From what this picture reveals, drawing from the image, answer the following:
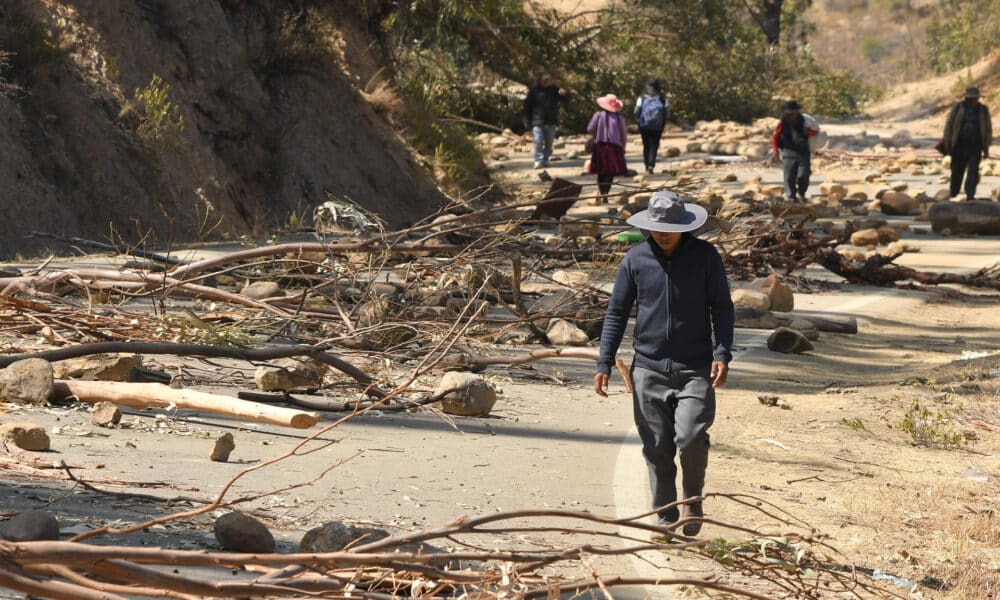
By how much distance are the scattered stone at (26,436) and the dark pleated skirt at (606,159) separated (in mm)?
15533

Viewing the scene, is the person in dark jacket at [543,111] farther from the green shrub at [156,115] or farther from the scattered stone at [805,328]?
the scattered stone at [805,328]

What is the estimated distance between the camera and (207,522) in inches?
202

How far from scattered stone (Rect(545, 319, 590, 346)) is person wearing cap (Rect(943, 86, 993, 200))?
13.6 meters

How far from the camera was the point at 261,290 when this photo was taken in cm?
1002

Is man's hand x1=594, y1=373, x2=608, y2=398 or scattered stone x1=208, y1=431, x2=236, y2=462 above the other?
man's hand x1=594, y1=373, x2=608, y2=398

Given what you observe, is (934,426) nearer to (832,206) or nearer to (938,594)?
(938,594)

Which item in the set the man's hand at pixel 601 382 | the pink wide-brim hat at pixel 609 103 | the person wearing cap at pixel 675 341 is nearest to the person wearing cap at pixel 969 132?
the pink wide-brim hat at pixel 609 103

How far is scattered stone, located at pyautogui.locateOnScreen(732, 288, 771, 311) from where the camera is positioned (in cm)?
1297

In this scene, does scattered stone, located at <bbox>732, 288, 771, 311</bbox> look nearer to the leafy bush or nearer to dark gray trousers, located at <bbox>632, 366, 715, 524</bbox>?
dark gray trousers, located at <bbox>632, 366, 715, 524</bbox>

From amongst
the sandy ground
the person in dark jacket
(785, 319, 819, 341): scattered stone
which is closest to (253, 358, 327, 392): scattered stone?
the sandy ground

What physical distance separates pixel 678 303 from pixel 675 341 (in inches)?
6.6

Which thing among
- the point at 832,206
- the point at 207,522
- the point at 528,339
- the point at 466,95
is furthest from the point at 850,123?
the point at 207,522

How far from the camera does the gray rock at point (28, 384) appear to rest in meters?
6.97

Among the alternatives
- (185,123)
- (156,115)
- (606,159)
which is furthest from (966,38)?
(156,115)
